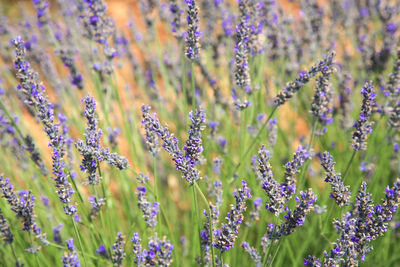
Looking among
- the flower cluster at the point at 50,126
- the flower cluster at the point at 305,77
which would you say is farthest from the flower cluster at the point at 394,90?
the flower cluster at the point at 50,126

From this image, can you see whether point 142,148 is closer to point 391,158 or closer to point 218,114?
point 218,114

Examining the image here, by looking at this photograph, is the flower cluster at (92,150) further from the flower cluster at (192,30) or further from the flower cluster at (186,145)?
the flower cluster at (192,30)

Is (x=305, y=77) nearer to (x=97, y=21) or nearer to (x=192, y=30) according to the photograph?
(x=192, y=30)

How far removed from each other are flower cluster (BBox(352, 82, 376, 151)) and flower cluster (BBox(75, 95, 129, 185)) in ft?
3.48

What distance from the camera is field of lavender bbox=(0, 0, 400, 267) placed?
4.37 feet

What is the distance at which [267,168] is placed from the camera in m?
1.29

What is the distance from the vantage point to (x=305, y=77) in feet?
5.16

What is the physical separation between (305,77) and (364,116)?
31cm

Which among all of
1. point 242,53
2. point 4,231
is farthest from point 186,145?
point 4,231

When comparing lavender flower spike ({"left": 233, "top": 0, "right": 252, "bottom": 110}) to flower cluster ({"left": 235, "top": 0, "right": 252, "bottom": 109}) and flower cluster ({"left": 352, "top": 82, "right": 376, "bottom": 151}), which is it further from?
flower cluster ({"left": 352, "top": 82, "right": 376, "bottom": 151})

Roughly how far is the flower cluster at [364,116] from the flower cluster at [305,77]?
0.67 ft

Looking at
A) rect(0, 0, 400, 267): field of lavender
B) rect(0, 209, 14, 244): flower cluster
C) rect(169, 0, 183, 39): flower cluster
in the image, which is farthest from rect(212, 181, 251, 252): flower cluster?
rect(169, 0, 183, 39): flower cluster

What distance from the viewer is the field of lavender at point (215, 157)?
1331mm

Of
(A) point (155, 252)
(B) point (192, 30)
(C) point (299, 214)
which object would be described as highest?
Answer: (B) point (192, 30)
